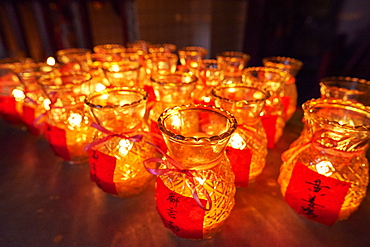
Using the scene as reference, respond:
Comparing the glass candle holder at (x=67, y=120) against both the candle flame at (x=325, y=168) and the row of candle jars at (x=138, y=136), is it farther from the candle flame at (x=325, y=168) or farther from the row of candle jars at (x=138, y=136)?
the candle flame at (x=325, y=168)

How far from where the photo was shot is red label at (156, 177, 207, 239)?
0.56 metres

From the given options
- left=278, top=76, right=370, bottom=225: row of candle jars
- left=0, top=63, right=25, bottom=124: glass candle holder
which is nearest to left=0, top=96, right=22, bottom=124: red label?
left=0, top=63, right=25, bottom=124: glass candle holder

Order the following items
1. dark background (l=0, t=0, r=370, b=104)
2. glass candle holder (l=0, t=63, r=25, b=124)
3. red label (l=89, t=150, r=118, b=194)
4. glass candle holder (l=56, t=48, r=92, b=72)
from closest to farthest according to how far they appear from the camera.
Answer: red label (l=89, t=150, r=118, b=194) < glass candle holder (l=0, t=63, r=25, b=124) < glass candle holder (l=56, t=48, r=92, b=72) < dark background (l=0, t=0, r=370, b=104)

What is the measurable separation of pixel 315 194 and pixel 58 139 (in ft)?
2.66

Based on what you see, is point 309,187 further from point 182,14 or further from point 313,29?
point 182,14

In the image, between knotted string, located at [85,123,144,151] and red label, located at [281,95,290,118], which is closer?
knotted string, located at [85,123,144,151]

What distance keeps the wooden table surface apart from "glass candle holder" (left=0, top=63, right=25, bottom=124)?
379 millimetres

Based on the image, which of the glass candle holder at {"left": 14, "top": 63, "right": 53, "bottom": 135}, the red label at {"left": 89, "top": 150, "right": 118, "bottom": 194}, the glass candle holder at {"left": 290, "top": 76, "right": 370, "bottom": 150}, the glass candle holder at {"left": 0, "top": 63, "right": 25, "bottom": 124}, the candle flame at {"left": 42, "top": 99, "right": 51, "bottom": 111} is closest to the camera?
the red label at {"left": 89, "top": 150, "right": 118, "bottom": 194}

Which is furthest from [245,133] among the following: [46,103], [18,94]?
[18,94]

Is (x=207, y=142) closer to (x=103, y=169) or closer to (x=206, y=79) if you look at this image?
(x=103, y=169)

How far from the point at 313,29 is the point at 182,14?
1.40 m

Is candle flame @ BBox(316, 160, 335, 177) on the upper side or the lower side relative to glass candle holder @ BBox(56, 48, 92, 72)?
lower

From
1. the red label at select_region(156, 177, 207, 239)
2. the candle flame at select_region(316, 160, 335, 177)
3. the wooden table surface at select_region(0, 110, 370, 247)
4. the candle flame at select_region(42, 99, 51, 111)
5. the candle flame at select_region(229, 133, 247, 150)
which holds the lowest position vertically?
the wooden table surface at select_region(0, 110, 370, 247)

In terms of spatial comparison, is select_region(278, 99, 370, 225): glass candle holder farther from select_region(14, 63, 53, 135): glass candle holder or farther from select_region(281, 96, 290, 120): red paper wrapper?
select_region(14, 63, 53, 135): glass candle holder
